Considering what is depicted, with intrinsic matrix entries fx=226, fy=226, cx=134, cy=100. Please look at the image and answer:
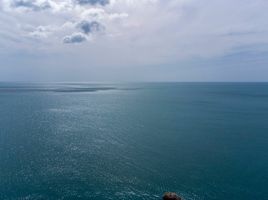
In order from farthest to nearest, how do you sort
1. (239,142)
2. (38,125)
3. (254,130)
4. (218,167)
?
(38,125), (254,130), (239,142), (218,167)

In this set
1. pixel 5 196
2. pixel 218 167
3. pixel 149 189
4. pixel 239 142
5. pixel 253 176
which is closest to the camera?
pixel 5 196

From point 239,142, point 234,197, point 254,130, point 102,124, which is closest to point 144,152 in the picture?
point 234,197

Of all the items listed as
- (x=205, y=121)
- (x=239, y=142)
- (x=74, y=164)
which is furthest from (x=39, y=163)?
(x=205, y=121)

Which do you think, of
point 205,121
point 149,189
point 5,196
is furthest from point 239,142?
point 5,196

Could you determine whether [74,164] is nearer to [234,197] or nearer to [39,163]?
[39,163]

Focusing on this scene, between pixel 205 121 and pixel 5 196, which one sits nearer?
pixel 5 196

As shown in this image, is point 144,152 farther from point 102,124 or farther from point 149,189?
point 102,124

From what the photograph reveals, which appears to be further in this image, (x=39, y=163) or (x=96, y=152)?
(x=96, y=152)

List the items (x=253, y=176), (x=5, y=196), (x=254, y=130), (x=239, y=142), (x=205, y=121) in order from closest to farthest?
(x=5, y=196) → (x=253, y=176) → (x=239, y=142) → (x=254, y=130) → (x=205, y=121)

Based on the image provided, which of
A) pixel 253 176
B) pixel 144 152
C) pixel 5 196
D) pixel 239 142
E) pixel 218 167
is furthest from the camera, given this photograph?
pixel 239 142
